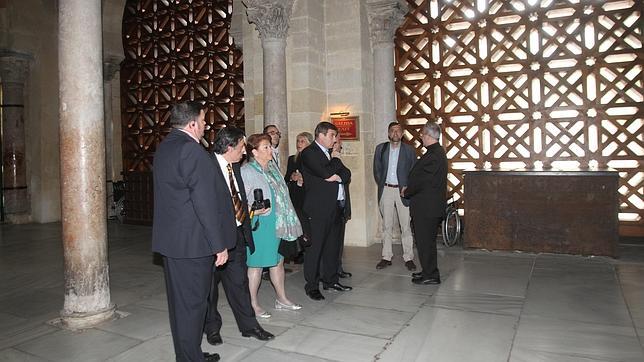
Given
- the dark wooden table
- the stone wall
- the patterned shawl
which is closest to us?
the patterned shawl

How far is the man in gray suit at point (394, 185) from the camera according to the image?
19.2ft

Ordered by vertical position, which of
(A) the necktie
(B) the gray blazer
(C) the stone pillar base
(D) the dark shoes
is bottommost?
(C) the stone pillar base

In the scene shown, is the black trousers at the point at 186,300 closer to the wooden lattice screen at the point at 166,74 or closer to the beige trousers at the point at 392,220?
the beige trousers at the point at 392,220

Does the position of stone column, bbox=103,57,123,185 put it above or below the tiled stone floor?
above

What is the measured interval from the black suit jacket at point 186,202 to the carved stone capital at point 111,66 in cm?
928

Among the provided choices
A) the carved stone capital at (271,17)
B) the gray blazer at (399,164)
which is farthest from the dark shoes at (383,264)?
the carved stone capital at (271,17)

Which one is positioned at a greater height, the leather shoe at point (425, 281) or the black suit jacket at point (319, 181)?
the black suit jacket at point (319, 181)

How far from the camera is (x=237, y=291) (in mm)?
3541

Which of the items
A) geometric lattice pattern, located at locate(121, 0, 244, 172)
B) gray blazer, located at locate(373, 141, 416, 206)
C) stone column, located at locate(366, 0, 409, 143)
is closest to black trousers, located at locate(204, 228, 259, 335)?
gray blazer, located at locate(373, 141, 416, 206)

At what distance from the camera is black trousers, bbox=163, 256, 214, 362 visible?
9.54 feet

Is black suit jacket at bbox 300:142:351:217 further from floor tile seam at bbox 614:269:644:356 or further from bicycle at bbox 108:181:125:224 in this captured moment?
bicycle at bbox 108:181:125:224

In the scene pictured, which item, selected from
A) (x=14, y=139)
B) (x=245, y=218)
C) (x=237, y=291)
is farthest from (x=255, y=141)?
(x=14, y=139)

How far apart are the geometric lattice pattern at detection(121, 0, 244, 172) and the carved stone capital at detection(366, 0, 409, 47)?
3394 mm

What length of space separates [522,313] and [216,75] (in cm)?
810
